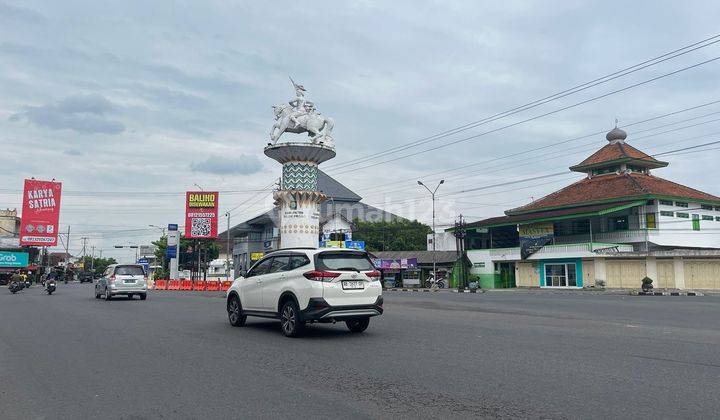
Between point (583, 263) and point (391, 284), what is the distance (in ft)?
62.8

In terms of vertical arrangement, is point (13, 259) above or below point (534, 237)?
below

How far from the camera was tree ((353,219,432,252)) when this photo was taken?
247 feet

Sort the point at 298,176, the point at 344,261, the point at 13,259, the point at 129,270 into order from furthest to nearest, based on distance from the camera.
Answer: the point at 13,259 → the point at 298,176 → the point at 129,270 → the point at 344,261

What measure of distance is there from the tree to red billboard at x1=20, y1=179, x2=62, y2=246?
37207mm

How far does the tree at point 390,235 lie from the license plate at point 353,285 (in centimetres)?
6344

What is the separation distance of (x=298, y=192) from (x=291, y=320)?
2624 centimetres

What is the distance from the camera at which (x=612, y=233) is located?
47.6 m

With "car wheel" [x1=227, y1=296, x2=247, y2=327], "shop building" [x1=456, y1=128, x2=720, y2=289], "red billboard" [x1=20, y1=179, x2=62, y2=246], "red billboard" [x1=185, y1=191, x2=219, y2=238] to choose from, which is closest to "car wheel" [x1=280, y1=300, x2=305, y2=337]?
"car wheel" [x1=227, y1=296, x2=247, y2=327]

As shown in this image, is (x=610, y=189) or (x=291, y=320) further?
(x=610, y=189)

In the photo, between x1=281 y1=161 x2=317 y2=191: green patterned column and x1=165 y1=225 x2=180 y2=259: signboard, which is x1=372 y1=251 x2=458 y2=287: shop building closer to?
x1=281 y1=161 x2=317 y2=191: green patterned column

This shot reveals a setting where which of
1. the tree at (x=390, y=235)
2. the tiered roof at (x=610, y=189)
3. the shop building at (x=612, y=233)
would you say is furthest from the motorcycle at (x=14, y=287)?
the tree at (x=390, y=235)

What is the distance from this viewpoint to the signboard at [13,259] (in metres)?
66.1

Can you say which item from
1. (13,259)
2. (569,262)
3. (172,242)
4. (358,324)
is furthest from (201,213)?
(358,324)

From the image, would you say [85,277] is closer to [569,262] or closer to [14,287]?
[14,287]
